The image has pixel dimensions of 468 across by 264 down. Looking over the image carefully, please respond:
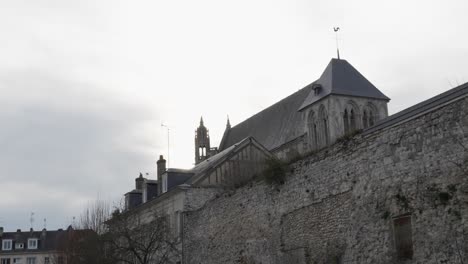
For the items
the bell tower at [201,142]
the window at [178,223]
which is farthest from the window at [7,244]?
the window at [178,223]

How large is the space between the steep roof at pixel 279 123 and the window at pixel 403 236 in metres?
27.7

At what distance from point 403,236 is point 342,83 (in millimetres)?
27390

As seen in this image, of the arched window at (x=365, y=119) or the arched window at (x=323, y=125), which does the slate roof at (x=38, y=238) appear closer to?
the arched window at (x=323, y=125)

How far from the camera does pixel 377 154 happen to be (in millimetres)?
14367

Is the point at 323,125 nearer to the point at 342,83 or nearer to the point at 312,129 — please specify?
the point at 312,129

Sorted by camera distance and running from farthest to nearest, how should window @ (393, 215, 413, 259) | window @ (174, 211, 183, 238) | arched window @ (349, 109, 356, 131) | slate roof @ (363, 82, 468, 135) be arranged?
1. arched window @ (349, 109, 356, 131)
2. window @ (174, 211, 183, 238)
3. window @ (393, 215, 413, 259)
4. slate roof @ (363, 82, 468, 135)

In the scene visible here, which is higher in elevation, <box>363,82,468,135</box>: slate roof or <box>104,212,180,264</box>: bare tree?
<box>363,82,468,135</box>: slate roof

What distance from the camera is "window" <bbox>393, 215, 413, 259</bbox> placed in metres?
13.2

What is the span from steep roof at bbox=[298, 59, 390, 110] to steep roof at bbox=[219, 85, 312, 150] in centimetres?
173

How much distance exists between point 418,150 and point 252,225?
742cm

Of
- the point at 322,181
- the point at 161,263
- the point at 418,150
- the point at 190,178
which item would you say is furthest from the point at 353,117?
the point at 418,150

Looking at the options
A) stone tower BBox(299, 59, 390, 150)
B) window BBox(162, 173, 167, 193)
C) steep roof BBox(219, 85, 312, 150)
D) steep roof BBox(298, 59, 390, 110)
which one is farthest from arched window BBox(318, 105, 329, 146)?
window BBox(162, 173, 167, 193)

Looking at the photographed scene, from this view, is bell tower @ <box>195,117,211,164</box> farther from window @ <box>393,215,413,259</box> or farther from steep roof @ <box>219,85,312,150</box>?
window @ <box>393,215,413,259</box>

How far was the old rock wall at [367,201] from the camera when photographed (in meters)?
12.3
